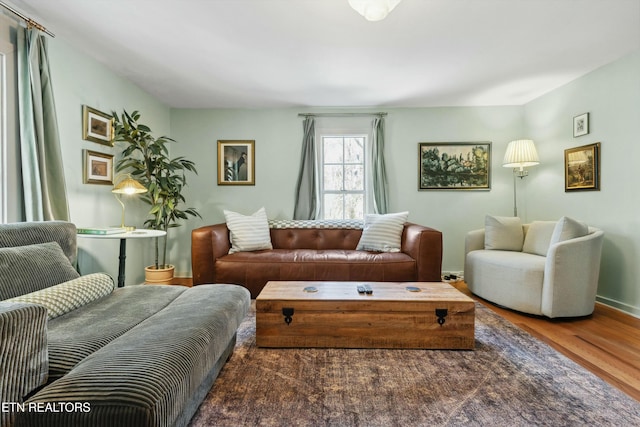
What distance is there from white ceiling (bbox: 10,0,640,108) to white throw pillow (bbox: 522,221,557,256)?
152cm

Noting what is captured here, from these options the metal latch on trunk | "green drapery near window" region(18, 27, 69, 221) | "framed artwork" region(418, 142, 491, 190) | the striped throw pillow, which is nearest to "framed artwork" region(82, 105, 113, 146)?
"green drapery near window" region(18, 27, 69, 221)

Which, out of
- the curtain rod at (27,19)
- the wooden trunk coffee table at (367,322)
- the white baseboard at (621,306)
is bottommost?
the white baseboard at (621,306)

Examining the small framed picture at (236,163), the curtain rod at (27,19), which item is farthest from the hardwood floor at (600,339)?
the curtain rod at (27,19)

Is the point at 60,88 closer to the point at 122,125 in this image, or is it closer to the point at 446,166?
the point at 122,125

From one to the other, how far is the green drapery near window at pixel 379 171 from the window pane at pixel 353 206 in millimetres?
229

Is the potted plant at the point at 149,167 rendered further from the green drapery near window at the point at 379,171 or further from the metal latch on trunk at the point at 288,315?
the green drapery near window at the point at 379,171

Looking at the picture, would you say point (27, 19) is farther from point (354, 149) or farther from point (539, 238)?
point (539, 238)

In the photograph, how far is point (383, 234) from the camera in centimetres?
330

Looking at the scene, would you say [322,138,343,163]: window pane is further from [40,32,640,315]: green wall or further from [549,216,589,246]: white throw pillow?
[549,216,589,246]: white throw pillow

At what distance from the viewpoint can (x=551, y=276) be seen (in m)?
2.46

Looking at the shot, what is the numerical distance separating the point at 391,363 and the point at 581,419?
847 millimetres

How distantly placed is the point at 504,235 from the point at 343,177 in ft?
6.60

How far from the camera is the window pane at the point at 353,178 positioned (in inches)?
164

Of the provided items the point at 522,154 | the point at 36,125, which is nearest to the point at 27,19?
the point at 36,125
